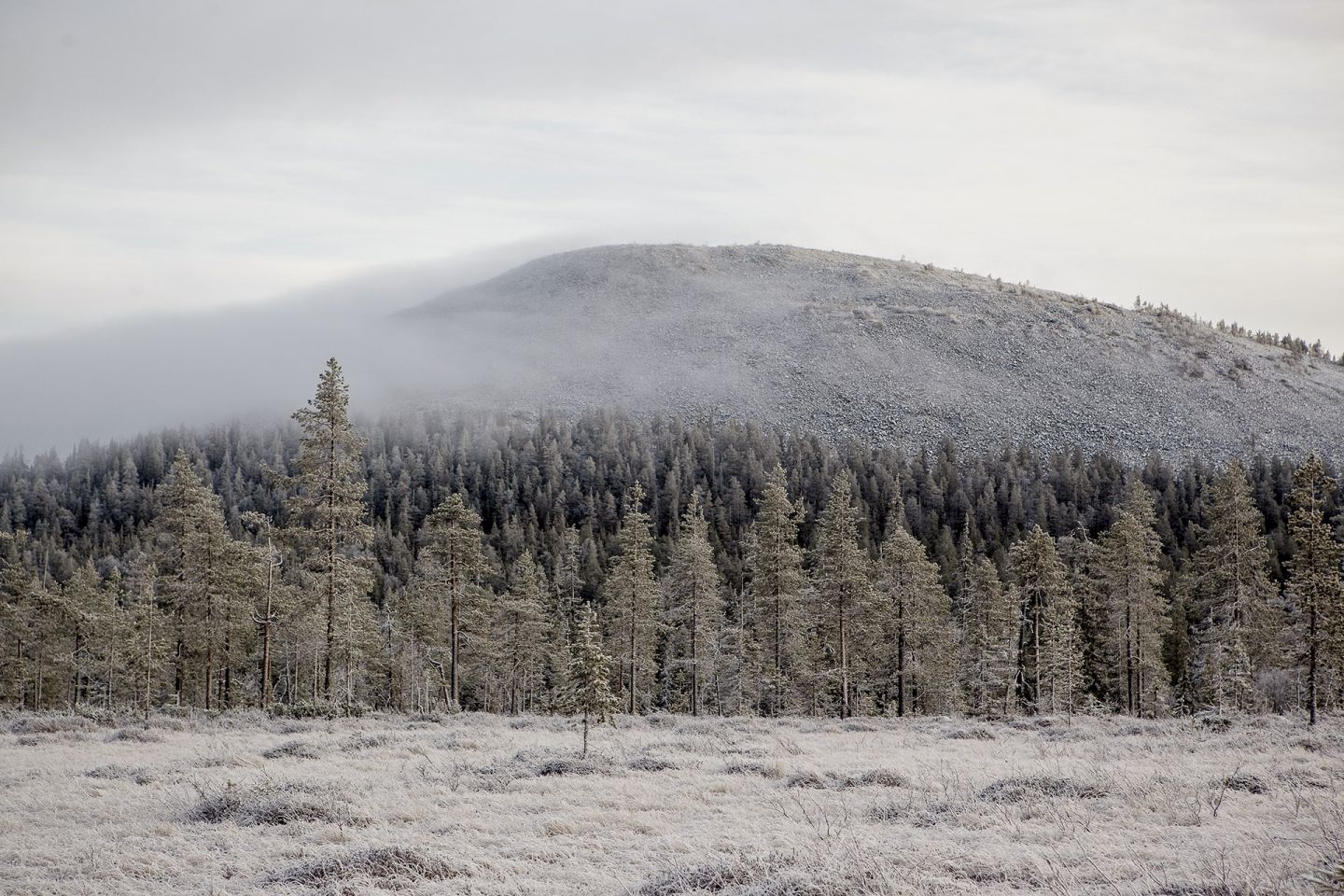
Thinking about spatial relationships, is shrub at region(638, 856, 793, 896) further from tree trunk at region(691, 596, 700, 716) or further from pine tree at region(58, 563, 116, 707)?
pine tree at region(58, 563, 116, 707)

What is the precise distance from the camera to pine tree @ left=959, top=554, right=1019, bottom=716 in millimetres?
46656

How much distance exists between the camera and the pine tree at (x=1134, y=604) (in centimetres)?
4606

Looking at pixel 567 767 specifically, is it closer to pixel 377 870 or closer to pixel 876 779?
pixel 876 779

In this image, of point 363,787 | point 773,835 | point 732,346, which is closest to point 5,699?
point 363,787

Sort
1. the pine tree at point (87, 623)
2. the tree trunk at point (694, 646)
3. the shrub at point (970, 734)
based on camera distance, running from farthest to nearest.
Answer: the pine tree at point (87, 623)
the tree trunk at point (694, 646)
the shrub at point (970, 734)

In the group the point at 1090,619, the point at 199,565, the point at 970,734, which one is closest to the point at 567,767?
the point at 970,734

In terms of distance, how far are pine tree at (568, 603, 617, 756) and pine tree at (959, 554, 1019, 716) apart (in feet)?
92.4

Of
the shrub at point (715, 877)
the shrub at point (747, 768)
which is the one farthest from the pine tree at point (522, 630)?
the shrub at point (715, 877)

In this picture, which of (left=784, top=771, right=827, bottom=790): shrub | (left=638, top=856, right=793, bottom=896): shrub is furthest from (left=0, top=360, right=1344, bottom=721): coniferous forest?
(left=638, top=856, right=793, bottom=896): shrub

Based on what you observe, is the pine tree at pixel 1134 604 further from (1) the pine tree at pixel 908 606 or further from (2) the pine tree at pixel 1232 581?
(1) the pine tree at pixel 908 606

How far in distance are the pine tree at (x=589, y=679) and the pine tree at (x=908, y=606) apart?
25130mm

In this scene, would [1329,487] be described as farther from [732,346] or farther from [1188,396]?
[732,346]

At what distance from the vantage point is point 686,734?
86.6 ft

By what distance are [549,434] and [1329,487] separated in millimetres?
119857
